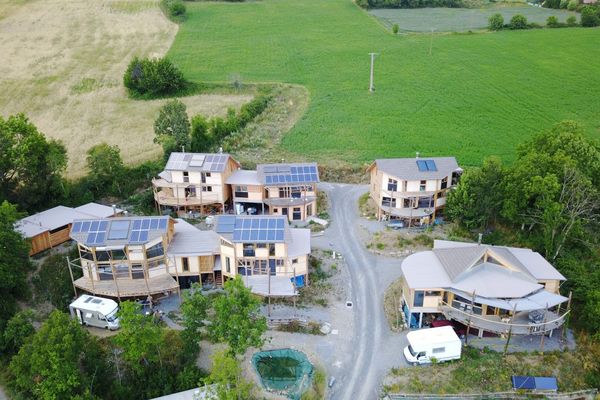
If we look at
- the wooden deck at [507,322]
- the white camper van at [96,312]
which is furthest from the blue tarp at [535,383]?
the white camper van at [96,312]

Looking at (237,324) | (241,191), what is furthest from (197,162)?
(237,324)

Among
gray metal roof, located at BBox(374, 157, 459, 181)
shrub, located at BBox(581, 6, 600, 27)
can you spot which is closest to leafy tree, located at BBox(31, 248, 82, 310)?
gray metal roof, located at BBox(374, 157, 459, 181)

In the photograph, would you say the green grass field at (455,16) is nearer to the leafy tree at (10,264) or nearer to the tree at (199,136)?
the tree at (199,136)

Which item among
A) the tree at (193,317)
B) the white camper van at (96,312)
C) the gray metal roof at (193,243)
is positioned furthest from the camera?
the gray metal roof at (193,243)

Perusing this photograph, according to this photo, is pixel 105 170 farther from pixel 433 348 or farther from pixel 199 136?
pixel 433 348

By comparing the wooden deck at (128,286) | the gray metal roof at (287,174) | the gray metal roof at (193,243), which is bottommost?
the wooden deck at (128,286)

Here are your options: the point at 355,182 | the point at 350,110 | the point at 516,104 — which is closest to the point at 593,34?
the point at 516,104
